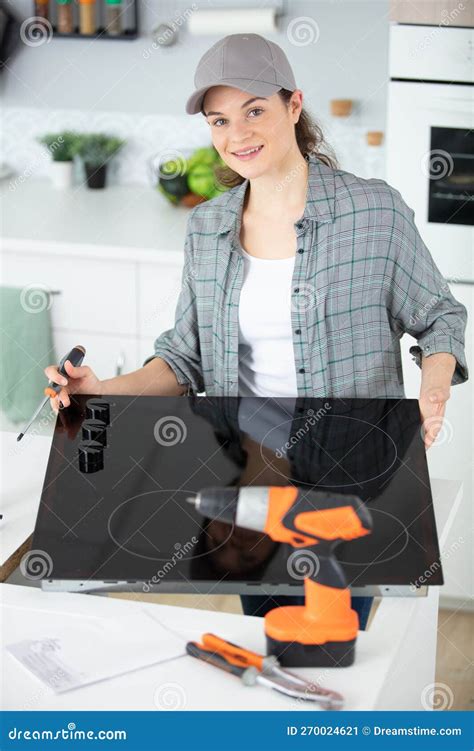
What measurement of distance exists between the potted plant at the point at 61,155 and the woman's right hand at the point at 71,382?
5.94 feet

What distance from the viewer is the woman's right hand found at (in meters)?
1.72

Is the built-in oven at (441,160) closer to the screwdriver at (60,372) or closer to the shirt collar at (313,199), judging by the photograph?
the shirt collar at (313,199)

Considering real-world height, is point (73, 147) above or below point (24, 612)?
above

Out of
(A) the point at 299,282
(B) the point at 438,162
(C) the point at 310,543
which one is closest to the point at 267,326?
(A) the point at 299,282

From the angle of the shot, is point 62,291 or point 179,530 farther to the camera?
point 62,291

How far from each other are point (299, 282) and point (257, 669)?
764 mm

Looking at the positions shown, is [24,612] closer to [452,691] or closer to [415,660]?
[415,660]

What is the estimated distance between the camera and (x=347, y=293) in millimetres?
1819

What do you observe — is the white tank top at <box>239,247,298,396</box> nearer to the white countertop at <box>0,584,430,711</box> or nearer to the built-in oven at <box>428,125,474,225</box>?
the white countertop at <box>0,584,430,711</box>

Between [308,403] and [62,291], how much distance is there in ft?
4.93

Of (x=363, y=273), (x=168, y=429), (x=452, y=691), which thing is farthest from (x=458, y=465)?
(x=168, y=429)

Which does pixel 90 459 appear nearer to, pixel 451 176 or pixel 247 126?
pixel 247 126

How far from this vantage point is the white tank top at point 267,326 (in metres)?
1.82

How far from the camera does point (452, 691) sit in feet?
8.05
